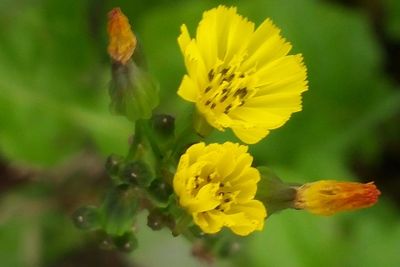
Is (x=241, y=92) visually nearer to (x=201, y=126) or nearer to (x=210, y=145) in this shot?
(x=201, y=126)

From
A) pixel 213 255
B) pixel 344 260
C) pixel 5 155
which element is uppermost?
pixel 5 155

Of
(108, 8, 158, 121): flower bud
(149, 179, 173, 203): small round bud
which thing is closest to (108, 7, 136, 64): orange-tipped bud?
(108, 8, 158, 121): flower bud

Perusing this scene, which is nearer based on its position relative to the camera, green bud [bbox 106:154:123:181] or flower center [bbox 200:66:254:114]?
flower center [bbox 200:66:254:114]

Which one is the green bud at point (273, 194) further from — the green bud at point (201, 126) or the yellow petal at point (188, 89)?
the yellow petal at point (188, 89)

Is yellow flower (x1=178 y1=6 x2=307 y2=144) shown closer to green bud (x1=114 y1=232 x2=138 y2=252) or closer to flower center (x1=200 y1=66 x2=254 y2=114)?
flower center (x1=200 y1=66 x2=254 y2=114)

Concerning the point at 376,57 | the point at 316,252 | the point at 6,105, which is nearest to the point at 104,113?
the point at 6,105

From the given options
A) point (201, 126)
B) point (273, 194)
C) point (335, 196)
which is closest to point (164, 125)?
point (201, 126)

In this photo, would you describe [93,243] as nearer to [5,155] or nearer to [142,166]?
[5,155]
